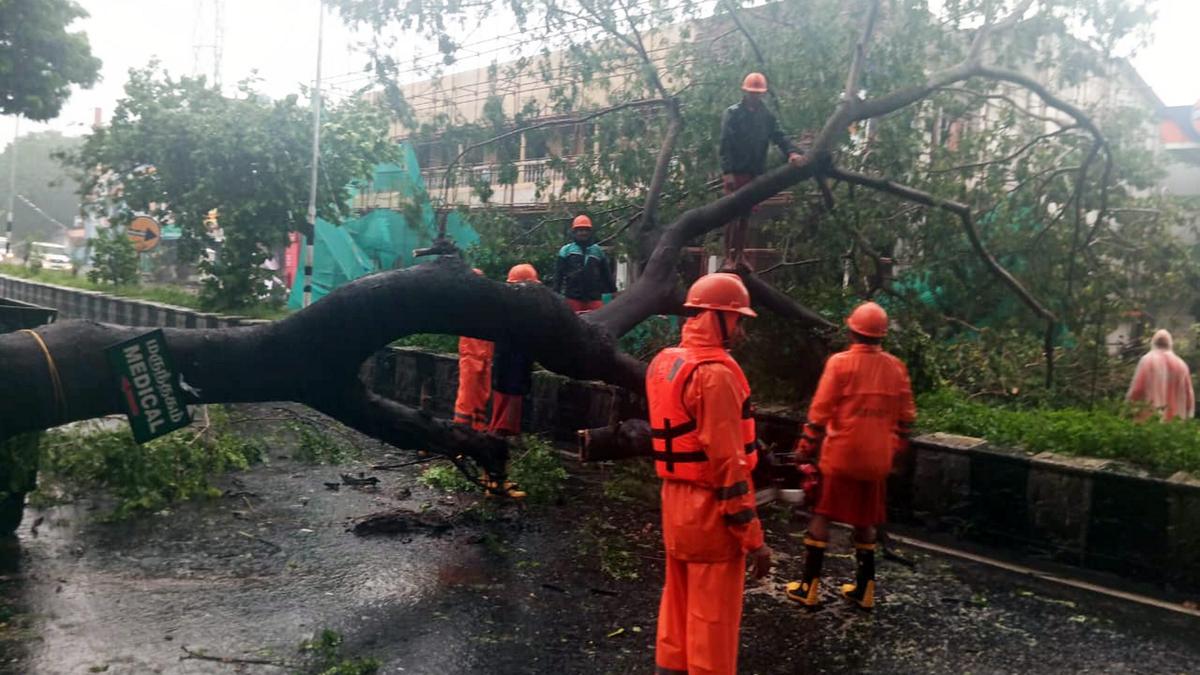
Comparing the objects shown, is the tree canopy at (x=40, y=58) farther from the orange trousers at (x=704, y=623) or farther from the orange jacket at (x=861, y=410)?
the orange trousers at (x=704, y=623)

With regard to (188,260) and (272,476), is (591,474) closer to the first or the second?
(272,476)

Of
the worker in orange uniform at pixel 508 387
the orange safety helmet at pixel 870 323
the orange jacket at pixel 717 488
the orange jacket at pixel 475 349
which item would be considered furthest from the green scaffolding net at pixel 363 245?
the orange jacket at pixel 717 488

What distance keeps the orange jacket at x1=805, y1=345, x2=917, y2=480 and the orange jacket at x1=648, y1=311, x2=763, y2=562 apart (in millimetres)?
1656

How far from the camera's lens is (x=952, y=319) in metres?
8.66

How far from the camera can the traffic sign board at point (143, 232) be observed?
18.7 m

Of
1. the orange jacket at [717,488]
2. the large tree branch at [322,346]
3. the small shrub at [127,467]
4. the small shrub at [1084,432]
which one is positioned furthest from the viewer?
the small shrub at [127,467]

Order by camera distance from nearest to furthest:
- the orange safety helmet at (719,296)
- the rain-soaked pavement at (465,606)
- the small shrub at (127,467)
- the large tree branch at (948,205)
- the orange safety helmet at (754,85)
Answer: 1. the orange safety helmet at (719,296)
2. the rain-soaked pavement at (465,606)
3. the small shrub at (127,467)
4. the orange safety helmet at (754,85)
5. the large tree branch at (948,205)

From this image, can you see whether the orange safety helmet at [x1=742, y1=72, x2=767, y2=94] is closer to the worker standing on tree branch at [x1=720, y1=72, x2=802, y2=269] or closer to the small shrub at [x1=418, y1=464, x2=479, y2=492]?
the worker standing on tree branch at [x1=720, y1=72, x2=802, y2=269]

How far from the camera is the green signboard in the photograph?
482 centimetres

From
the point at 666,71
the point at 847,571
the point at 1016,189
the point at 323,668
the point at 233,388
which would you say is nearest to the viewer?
the point at 323,668

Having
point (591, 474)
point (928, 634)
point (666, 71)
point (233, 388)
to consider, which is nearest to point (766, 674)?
point (928, 634)

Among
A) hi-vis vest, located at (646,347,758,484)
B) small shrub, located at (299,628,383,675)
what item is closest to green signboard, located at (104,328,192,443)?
small shrub, located at (299,628,383,675)

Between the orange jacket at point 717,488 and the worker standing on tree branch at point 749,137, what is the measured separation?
376 cm

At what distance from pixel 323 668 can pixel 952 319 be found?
22.0ft
